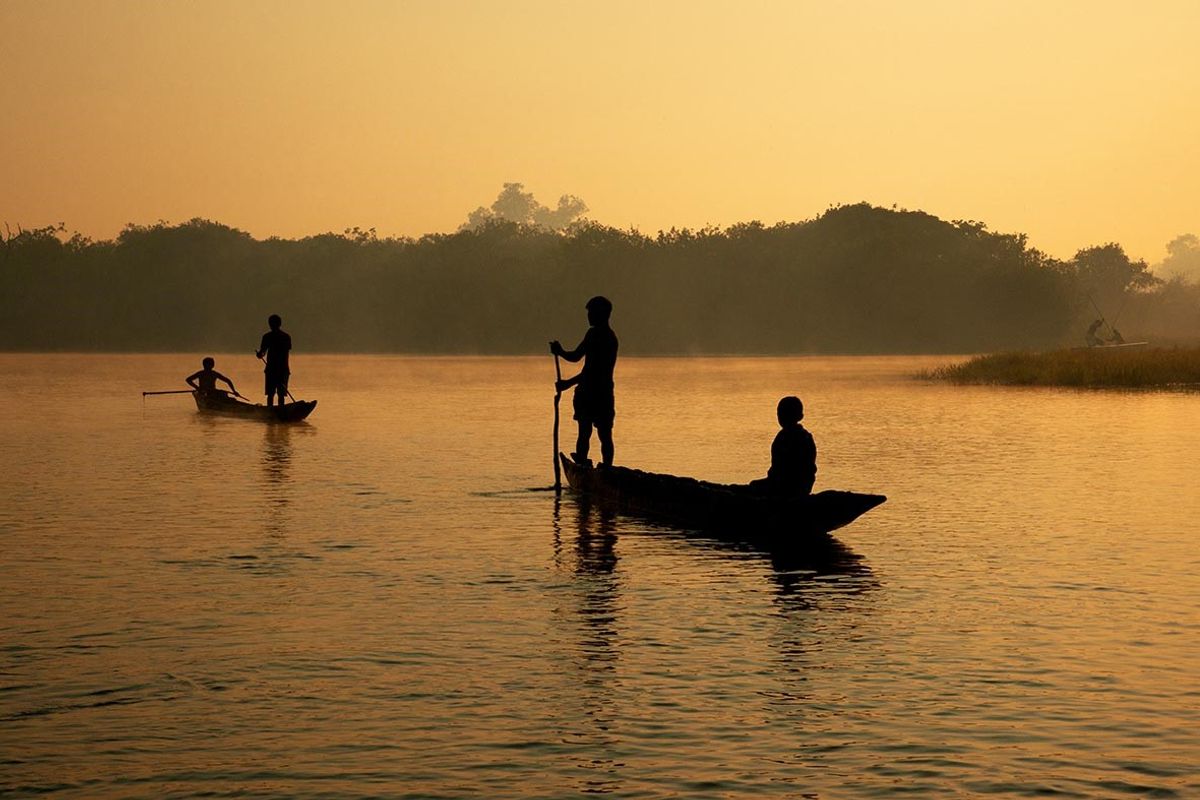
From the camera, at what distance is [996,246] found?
121 m

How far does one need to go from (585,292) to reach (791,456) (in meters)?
98.0

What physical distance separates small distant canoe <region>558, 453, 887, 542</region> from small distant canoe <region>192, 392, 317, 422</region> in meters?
13.2

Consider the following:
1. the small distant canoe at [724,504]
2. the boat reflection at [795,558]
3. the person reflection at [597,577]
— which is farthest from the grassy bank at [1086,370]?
the boat reflection at [795,558]

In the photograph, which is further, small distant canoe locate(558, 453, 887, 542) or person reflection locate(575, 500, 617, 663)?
small distant canoe locate(558, 453, 887, 542)

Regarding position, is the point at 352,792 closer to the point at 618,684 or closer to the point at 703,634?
the point at 618,684

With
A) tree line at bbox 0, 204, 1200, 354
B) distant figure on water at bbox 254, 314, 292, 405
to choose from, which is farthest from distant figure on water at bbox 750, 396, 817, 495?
tree line at bbox 0, 204, 1200, 354

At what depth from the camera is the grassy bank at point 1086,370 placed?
53.0m

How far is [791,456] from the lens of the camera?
15336mm

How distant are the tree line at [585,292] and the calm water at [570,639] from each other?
88478 millimetres

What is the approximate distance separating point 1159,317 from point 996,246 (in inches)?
2003

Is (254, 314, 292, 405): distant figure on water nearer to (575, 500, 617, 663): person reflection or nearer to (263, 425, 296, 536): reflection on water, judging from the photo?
(263, 425, 296, 536): reflection on water

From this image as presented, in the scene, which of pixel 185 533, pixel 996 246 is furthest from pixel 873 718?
pixel 996 246

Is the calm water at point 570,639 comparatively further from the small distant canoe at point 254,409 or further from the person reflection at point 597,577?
the small distant canoe at point 254,409

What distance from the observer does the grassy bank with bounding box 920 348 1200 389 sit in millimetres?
52969
